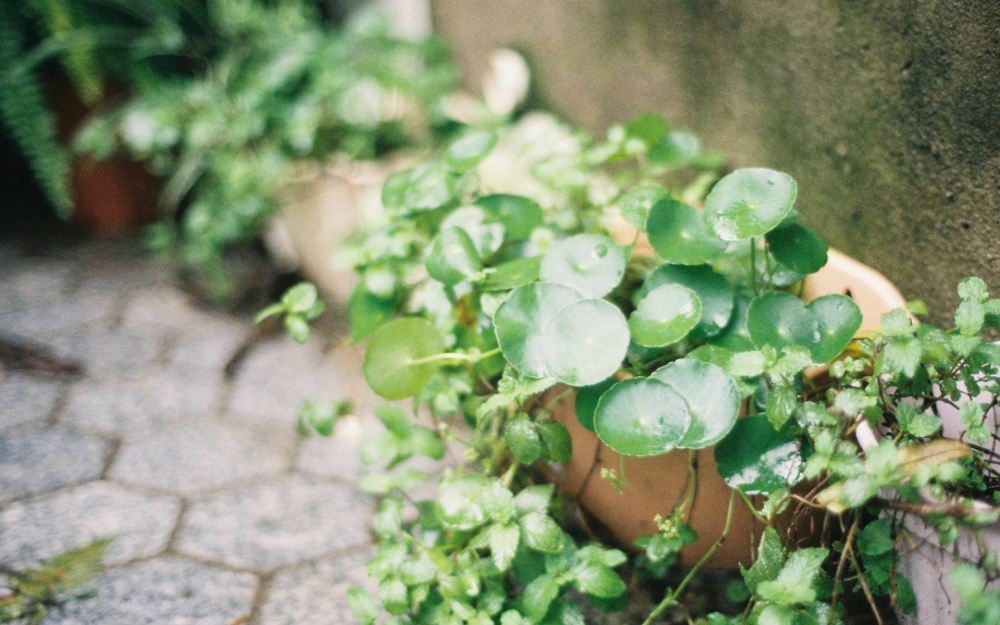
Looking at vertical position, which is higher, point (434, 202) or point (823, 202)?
point (434, 202)

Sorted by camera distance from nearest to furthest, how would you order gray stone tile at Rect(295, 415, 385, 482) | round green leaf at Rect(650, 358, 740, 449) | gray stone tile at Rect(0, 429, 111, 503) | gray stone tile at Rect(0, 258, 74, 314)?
round green leaf at Rect(650, 358, 740, 449) < gray stone tile at Rect(0, 429, 111, 503) < gray stone tile at Rect(295, 415, 385, 482) < gray stone tile at Rect(0, 258, 74, 314)

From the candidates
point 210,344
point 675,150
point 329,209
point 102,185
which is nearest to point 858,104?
point 675,150

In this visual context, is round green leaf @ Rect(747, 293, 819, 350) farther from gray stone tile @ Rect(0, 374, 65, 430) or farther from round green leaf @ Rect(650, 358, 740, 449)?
gray stone tile @ Rect(0, 374, 65, 430)

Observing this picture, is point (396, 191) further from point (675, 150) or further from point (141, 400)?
point (141, 400)

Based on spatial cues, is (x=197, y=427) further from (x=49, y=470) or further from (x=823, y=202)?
(x=823, y=202)

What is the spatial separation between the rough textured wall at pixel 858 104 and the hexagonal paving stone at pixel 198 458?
122cm

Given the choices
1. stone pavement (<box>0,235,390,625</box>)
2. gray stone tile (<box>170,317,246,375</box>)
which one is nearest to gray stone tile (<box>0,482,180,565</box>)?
stone pavement (<box>0,235,390,625</box>)

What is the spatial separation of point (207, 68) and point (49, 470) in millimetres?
1526

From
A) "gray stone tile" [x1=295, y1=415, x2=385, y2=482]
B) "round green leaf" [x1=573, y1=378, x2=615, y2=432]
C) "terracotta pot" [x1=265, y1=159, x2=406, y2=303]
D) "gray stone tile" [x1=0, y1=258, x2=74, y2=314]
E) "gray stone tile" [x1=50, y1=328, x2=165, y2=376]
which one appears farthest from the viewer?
"gray stone tile" [x1=0, y1=258, x2=74, y2=314]

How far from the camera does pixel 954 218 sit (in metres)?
0.98

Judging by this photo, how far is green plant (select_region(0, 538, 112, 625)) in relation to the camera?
3.36 ft

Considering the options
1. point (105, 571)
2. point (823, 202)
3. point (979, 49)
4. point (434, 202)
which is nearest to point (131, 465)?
point (105, 571)

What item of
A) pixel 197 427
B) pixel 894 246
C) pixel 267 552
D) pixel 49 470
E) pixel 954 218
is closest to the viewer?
pixel 954 218

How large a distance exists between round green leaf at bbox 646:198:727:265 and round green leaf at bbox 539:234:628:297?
54 millimetres
